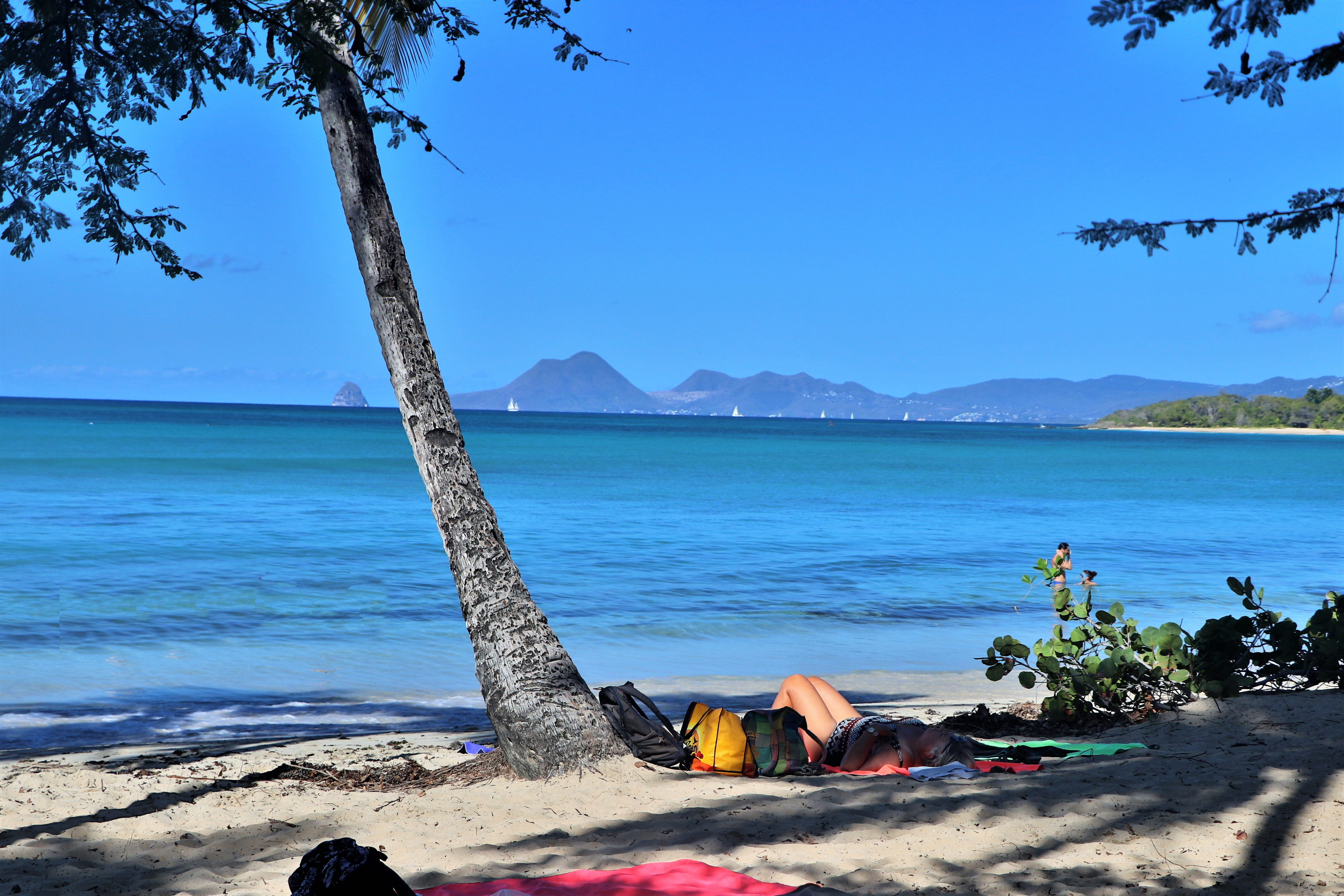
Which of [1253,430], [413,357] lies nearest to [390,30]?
[413,357]

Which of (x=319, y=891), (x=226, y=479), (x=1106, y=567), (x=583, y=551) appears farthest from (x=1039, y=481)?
(x=319, y=891)

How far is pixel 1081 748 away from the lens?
5000 mm

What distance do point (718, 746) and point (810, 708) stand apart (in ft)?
2.18

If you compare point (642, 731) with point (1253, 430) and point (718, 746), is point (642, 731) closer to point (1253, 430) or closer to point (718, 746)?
point (718, 746)

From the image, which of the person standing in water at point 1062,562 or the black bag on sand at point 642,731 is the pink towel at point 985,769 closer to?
the black bag on sand at point 642,731

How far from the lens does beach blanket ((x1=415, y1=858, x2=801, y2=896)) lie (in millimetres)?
3080

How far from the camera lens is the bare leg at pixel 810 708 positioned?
5.03 metres

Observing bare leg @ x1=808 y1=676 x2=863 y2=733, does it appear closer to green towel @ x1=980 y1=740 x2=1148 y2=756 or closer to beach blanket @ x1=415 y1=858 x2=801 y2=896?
green towel @ x1=980 y1=740 x2=1148 y2=756

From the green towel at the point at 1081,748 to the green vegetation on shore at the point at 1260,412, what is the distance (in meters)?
167

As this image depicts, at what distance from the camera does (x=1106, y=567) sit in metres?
15.7

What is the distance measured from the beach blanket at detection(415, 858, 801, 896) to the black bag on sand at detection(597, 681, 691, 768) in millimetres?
1338

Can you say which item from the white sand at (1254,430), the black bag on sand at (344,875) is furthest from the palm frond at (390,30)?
the white sand at (1254,430)

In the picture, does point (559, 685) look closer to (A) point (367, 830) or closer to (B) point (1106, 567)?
(A) point (367, 830)

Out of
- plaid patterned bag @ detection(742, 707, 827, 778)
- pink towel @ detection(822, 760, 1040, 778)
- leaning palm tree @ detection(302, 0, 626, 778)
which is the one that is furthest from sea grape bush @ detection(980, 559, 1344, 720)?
leaning palm tree @ detection(302, 0, 626, 778)
